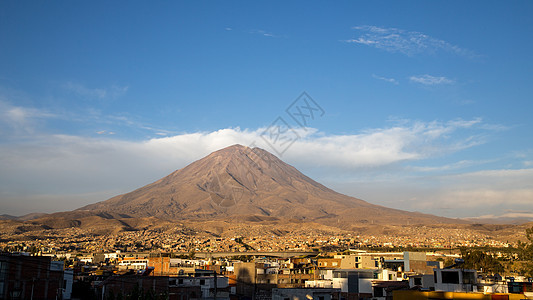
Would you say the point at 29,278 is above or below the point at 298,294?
above

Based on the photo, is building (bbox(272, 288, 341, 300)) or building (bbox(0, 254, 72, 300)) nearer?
building (bbox(0, 254, 72, 300))

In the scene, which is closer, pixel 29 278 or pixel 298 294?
pixel 29 278

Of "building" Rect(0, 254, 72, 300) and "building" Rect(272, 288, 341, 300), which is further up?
"building" Rect(0, 254, 72, 300)

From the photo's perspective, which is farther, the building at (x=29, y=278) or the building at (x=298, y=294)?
the building at (x=298, y=294)

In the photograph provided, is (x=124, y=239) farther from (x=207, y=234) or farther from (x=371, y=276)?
(x=371, y=276)

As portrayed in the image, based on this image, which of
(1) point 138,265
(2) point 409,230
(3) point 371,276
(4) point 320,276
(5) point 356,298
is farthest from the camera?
(2) point 409,230

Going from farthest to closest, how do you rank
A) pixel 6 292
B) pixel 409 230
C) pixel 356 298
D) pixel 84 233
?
pixel 409 230, pixel 84 233, pixel 356 298, pixel 6 292

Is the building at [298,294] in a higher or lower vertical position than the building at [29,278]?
lower

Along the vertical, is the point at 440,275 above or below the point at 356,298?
above

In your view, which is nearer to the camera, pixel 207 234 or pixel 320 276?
pixel 320 276

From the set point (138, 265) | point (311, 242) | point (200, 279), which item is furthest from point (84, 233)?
point (200, 279)
